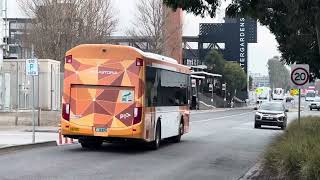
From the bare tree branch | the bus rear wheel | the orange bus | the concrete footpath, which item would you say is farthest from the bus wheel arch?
the bare tree branch

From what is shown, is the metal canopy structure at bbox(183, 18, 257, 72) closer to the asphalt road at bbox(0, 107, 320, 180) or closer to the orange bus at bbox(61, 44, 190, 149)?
the asphalt road at bbox(0, 107, 320, 180)

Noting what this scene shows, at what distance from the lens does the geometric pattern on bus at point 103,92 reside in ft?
59.2

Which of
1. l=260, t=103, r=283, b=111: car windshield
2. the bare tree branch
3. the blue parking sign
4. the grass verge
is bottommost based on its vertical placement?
l=260, t=103, r=283, b=111: car windshield

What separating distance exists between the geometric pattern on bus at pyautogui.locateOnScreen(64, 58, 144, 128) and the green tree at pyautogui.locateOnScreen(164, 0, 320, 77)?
2.73 meters

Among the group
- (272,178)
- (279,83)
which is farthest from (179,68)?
(279,83)

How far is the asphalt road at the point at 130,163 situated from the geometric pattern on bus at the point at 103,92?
101cm

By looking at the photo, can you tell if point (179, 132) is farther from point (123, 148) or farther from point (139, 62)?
point (139, 62)

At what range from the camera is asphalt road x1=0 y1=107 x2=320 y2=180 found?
13.2m

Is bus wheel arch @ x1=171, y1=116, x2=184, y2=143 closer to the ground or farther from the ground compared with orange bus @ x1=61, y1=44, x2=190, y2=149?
closer to the ground

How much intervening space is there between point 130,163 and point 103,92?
3177 mm

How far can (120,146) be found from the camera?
823 inches

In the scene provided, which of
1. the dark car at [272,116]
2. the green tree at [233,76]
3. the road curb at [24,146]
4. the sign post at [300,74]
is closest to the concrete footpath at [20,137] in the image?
the road curb at [24,146]

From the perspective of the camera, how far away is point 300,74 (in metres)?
22.0

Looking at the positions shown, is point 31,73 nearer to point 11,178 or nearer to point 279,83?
point 11,178
